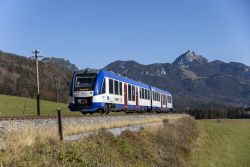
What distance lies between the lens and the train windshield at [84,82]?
30.3 metres

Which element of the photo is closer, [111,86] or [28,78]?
[111,86]

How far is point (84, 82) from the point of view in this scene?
101ft

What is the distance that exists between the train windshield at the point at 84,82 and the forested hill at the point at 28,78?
91121 millimetres

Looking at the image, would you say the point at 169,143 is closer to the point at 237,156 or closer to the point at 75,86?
the point at 75,86

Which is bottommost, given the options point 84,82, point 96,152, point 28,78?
point 96,152

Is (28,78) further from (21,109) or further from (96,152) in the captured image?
(96,152)

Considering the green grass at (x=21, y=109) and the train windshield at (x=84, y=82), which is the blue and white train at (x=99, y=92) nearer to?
the train windshield at (x=84, y=82)

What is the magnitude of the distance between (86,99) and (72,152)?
17.1 metres

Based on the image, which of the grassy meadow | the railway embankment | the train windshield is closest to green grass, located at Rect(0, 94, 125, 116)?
the train windshield

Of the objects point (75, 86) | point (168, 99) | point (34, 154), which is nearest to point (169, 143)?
point (75, 86)

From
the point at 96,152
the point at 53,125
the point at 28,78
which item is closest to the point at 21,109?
the point at 53,125

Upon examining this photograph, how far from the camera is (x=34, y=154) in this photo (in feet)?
38.1

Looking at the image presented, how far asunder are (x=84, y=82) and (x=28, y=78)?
135452 mm

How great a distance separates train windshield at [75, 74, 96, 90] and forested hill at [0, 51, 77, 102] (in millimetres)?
91121
